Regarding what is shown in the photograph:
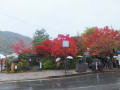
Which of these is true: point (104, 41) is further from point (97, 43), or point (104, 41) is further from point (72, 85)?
point (72, 85)

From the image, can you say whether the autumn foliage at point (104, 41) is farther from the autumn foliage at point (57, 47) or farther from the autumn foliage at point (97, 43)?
the autumn foliage at point (57, 47)

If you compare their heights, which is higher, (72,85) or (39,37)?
(39,37)

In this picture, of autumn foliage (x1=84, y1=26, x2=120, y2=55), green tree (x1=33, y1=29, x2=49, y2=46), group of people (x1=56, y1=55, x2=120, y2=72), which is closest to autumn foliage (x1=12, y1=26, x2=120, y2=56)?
autumn foliage (x1=84, y1=26, x2=120, y2=55)

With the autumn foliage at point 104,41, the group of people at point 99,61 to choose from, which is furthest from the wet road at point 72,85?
the autumn foliage at point 104,41

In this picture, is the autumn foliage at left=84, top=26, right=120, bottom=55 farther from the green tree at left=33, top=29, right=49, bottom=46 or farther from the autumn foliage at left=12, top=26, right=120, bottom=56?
the green tree at left=33, top=29, right=49, bottom=46

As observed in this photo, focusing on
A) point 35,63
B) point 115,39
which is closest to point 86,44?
point 115,39

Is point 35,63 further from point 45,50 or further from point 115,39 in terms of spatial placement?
point 115,39

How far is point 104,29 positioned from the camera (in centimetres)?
1961

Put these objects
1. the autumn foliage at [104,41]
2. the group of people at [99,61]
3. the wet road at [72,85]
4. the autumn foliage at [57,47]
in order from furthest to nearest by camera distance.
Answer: the autumn foliage at [57,47]
the group of people at [99,61]
the autumn foliage at [104,41]
the wet road at [72,85]

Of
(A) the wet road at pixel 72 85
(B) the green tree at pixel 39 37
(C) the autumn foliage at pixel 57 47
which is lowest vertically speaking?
(A) the wet road at pixel 72 85

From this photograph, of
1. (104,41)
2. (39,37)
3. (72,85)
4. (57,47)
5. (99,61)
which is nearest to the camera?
(72,85)

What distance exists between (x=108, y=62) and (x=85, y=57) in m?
3.99

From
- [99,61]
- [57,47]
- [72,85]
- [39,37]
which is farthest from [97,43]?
[39,37]

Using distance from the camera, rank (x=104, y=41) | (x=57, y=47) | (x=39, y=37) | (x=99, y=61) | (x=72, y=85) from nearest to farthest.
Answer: (x=72, y=85)
(x=104, y=41)
(x=99, y=61)
(x=57, y=47)
(x=39, y=37)
